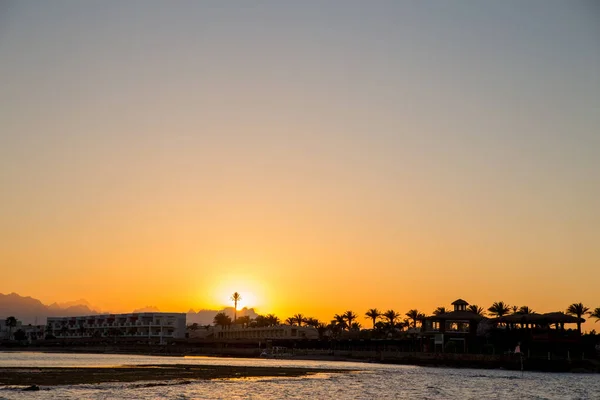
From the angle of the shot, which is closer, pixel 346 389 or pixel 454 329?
pixel 346 389

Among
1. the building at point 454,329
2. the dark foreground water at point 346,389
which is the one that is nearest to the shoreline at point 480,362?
the building at point 454,329

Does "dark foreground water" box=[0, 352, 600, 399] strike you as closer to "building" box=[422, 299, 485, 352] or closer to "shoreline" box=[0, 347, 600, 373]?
"shoreline" box=[0, 347, 600, 373]

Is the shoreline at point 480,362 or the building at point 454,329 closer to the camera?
the shoreline at point 480,362

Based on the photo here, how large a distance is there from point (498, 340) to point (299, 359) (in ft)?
185

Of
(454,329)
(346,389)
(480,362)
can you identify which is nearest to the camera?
(346,389)

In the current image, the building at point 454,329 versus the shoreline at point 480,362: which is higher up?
the building at point 454,329

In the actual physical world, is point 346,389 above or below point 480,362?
below

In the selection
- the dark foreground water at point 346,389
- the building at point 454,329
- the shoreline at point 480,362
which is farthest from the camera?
the building at point 454,329

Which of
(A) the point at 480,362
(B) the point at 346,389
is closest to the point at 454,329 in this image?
(A) the point at 480,362

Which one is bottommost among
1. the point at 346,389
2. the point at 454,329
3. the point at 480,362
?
the point at 346,389

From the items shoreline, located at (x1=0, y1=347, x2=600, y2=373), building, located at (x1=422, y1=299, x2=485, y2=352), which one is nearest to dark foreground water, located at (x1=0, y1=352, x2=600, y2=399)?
Result: shoreline, located at (x1=0, y1=347, x2=600, y2=373)

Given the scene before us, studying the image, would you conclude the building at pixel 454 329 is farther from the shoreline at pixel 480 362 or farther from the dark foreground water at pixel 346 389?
the dark foreground water at pixel 346 389

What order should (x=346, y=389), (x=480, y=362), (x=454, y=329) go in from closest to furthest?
(x=346, y=389) → (x=480, y=362) → (x=454, y=329)

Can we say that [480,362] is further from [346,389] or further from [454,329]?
[346,389]
